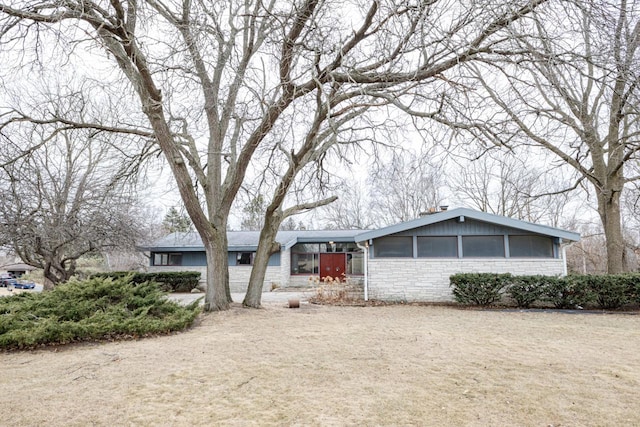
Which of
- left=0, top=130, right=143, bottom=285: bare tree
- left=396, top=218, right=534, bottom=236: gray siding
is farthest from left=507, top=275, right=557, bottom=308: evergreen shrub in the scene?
left=0, top=130, right=143, bottom=285: bare tree

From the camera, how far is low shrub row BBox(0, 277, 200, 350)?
19.0 feet

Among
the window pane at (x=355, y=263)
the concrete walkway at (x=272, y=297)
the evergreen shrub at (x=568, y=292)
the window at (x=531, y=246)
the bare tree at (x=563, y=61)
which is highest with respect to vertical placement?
the bare tree at (x=563, y=61)

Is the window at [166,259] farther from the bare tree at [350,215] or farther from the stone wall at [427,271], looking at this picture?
the bare tree at [350,215]

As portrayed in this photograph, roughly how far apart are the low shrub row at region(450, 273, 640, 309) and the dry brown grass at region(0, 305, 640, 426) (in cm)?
291

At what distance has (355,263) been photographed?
64.2ft

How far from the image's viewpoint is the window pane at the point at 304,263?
2009cm

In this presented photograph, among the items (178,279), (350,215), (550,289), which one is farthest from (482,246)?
(350,215)

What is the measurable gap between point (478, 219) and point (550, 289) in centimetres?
278

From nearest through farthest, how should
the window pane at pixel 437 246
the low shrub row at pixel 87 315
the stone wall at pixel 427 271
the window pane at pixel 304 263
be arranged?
the low shrub row at pixel 87 315 < the stone wall at pixel 427 271 < the window pane at pixel 437 246 < the window pane at pixel 304 263

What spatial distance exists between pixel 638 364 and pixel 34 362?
805 centimetres

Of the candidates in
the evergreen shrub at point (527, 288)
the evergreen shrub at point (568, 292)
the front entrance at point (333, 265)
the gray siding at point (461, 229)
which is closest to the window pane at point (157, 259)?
the front entrance at point (333, 265)

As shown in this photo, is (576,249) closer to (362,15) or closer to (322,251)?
(322,251)

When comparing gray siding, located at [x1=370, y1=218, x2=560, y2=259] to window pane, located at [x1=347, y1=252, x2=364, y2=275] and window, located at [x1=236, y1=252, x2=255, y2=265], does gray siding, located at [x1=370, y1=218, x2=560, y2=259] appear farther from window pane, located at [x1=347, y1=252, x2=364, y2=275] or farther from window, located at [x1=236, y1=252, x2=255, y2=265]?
window, located at [x1=236, y1=252, x2=255, y2=265]

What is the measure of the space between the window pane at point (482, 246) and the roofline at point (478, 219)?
2.12 feet
